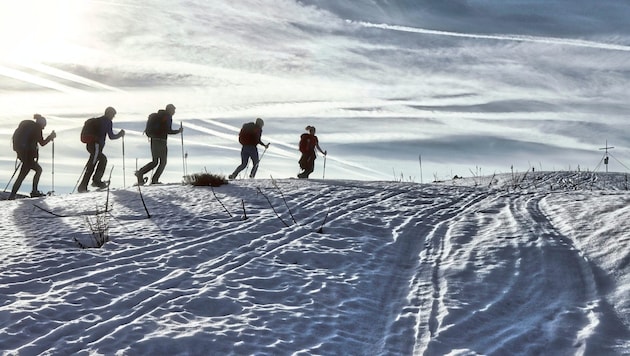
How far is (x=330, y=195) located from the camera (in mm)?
8148

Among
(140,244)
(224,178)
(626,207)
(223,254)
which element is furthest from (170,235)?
(626,207)

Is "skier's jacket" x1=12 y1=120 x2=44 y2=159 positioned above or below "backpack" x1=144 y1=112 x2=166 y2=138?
below

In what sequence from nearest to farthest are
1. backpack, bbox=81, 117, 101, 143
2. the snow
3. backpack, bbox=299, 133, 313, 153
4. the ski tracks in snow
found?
the snow < the ski tracks in snow < backpack, bbox=81, 117, 101, 143 < backpack, bbox=299, 133, 313, 153

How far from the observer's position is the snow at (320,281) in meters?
3.18

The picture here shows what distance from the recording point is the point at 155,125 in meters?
11.4

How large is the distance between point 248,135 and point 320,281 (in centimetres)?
930

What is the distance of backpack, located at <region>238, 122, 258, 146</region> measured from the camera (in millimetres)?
13133

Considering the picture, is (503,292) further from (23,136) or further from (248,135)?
(23,136)

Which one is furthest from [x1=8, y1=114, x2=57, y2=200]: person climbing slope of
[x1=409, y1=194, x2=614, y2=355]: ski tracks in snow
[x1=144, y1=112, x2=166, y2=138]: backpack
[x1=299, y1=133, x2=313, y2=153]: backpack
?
[x1=409, y1=194, x2=614, y2=355]: ski tracks in snow

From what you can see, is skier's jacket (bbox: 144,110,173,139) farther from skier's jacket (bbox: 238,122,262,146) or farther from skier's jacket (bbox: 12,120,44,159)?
skier's jacket (bbox: 12,120,44,159)

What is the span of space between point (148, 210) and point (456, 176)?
568 inches

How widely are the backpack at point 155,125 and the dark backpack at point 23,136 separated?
2521mm

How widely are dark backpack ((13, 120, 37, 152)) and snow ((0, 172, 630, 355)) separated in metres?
5.06

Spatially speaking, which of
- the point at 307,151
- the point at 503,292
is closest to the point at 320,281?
the point at 503,292
